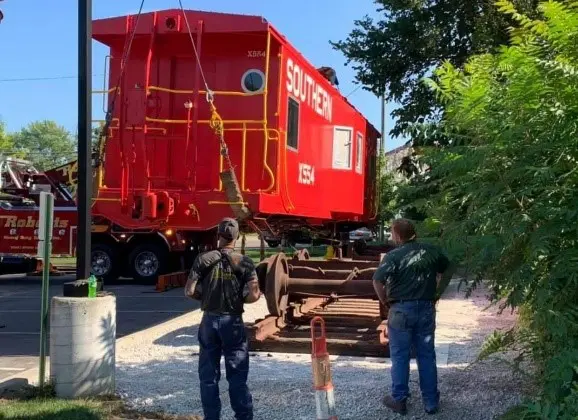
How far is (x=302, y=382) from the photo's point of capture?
6562 mm

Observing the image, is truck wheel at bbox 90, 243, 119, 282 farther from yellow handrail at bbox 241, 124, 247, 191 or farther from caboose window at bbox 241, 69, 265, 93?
yellow handrail at bbox 241, 124, 247, 191

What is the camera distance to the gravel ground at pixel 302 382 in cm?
572

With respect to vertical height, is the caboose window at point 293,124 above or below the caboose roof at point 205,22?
below

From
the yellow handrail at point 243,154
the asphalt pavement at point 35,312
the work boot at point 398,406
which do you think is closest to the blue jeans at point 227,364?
the work boot at point 398,406

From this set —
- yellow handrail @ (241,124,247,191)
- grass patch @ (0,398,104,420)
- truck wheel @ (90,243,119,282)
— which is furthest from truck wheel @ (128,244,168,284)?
grass patch @ (0,398,104,420)

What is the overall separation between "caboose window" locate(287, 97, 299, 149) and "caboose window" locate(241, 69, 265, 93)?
51 cm

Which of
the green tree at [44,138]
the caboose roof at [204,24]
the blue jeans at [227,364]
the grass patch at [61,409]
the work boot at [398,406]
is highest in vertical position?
the green tree at [44,138]

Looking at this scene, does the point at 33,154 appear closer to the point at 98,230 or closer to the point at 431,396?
the point at 98,230

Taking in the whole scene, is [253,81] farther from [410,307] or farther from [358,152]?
[358,152]

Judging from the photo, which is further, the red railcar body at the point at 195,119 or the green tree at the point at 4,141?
the green tree at the point at 4,141

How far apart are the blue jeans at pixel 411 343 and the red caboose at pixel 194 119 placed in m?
2.77

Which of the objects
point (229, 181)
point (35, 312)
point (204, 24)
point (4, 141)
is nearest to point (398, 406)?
point (229, 181)

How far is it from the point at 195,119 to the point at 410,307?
12.9 feet

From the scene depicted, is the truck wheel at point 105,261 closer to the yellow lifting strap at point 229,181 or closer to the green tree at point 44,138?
the yellow lifting strap at point 229,181
